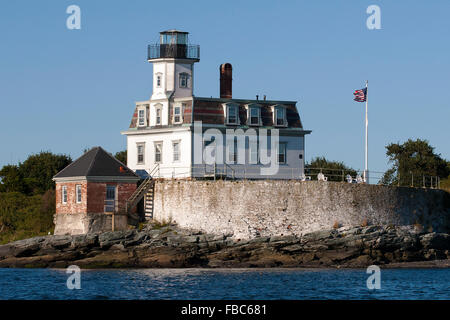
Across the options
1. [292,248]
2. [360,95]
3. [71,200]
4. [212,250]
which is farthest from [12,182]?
[360,95]

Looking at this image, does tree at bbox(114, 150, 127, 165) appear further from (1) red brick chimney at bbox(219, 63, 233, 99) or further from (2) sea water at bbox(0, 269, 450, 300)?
(2) sea water at bbox(0, 269, 450, 300)

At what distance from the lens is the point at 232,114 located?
63.9 meters

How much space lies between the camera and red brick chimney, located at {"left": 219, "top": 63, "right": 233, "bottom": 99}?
66.5 m

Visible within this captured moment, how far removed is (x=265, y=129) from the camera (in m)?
64.3

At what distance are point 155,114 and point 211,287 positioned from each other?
2128 cm

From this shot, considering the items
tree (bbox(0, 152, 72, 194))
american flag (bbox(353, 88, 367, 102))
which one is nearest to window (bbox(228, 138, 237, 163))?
american flag (bbox(353, 88, 367, 102))

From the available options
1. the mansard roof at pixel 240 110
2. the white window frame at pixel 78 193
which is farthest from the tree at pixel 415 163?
the white window frame at pixel 78 193

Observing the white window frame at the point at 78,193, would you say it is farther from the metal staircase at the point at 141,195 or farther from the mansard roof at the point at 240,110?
the mansard roof at the point at 240,110

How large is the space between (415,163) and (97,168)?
28938 mm

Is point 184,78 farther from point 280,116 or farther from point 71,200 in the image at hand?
point 71,200

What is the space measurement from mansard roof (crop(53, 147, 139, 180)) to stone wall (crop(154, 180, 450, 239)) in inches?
177

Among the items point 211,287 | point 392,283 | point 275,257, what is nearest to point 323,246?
point 275,257
